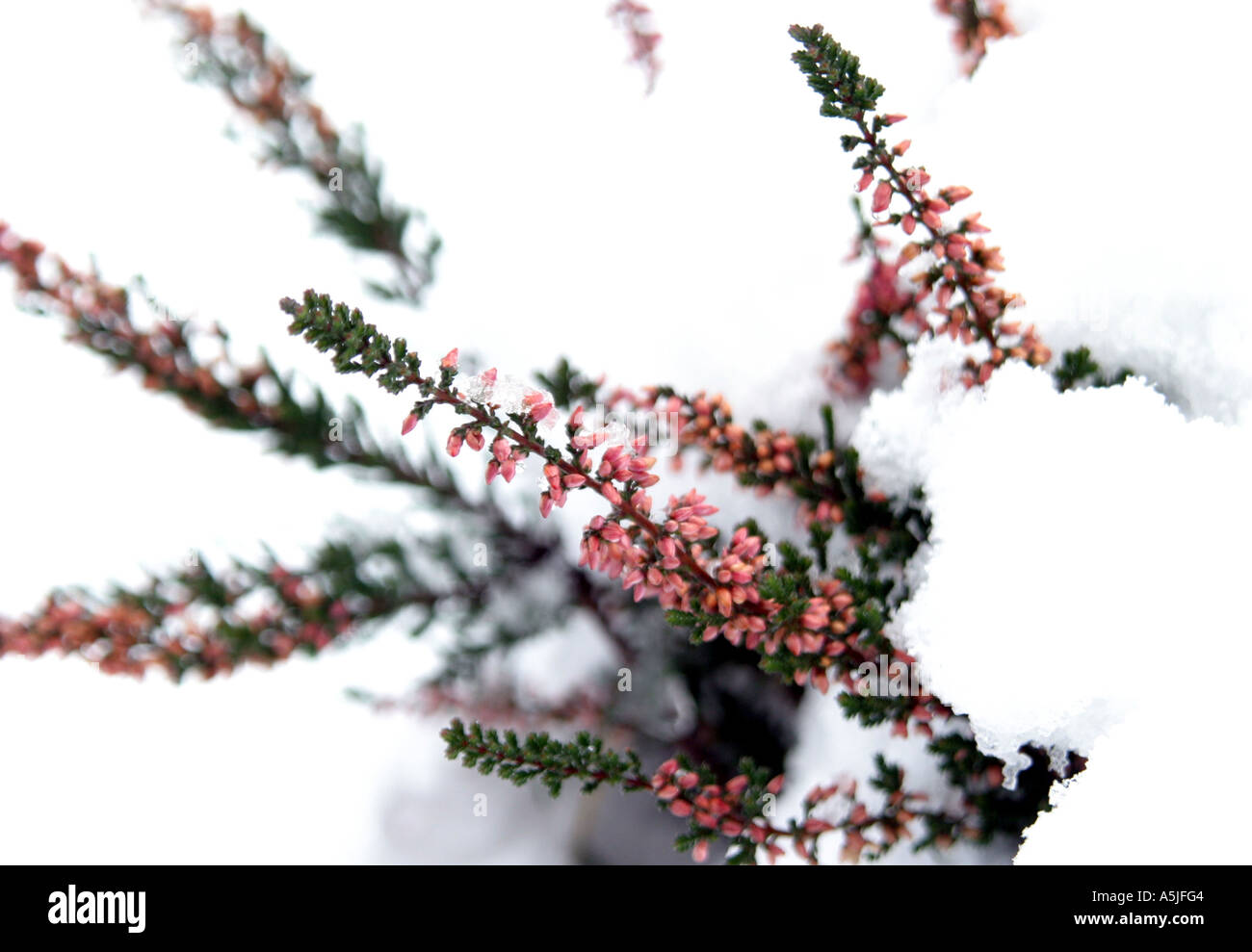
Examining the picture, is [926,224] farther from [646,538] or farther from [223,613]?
[223,613]

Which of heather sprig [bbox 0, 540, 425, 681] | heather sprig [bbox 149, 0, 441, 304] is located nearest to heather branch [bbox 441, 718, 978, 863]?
heather sprig [bbox 0, 540, 425, 681]

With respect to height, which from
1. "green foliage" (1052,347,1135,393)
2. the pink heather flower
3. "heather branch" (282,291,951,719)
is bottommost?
"heather branch" (282,291,951,719)

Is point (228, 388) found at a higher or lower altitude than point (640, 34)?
lower

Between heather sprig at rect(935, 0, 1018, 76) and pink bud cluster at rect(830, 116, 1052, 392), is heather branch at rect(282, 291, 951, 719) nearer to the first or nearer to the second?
pink bud cluster at rect(830, 116, 1052, 392)

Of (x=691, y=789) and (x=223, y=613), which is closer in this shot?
(x=691, y=789)

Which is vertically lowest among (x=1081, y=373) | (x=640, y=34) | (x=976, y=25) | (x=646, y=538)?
(x=646, y=538)

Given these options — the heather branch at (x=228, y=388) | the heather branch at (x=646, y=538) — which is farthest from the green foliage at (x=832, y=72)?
the heather branch at (x=228, y=388)

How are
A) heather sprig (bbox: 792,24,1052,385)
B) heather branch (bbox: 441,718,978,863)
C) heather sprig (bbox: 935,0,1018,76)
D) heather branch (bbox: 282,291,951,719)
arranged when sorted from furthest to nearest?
1. heather sprig (bbox: 935,0,1018,76)
2. heather branch (bbox: 441,718,978,863)
3. heather sprig (bbox: 792,24,1052,385)
4. heather branch (bbox: 282,291,951,719)

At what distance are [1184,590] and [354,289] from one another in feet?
5.51

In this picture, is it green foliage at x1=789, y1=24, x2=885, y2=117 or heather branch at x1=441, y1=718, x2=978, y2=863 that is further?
heather branch at x1=441, y1=718, x2=978, y2=863

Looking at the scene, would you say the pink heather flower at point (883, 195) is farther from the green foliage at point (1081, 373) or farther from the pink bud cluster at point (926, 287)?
the green foliage at point (1081, 373)

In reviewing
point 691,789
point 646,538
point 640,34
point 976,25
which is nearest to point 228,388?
point 646,538
